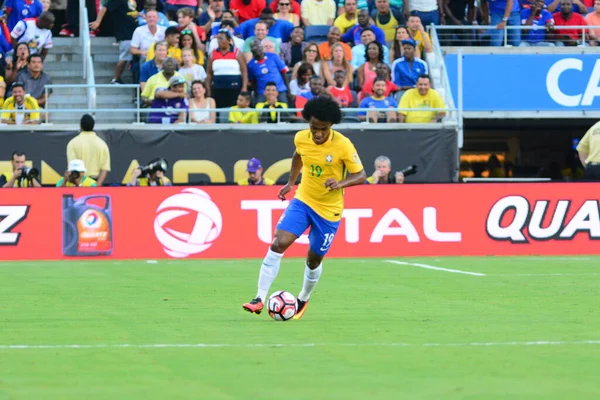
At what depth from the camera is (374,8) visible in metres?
27.2

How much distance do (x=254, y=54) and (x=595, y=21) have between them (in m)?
8.33

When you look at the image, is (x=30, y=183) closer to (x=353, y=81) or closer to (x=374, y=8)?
(x=353, y=81)

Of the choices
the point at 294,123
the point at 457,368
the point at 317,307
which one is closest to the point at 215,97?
the point at 294,123

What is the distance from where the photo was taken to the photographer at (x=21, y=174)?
2205 centimetres

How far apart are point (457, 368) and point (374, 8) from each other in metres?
20.0

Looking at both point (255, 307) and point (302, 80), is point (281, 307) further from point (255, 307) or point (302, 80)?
point (302, 80)

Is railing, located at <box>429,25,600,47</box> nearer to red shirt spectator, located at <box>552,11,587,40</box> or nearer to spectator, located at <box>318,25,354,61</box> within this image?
red shirt spectator, located at <box>552,11,587,40</box>

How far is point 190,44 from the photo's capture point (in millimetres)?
24500

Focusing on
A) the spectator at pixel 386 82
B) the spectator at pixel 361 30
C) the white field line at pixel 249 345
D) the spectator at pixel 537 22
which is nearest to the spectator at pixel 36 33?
the spectator at pixel 361 30

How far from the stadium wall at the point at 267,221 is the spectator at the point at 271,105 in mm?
3174

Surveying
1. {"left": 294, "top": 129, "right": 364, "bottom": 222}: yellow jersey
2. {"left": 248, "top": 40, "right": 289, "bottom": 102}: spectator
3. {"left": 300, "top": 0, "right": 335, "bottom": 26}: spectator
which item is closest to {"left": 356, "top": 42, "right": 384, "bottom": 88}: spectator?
{"left": 248, "top": 40, "right": 289, "bottom": 102}: spectator

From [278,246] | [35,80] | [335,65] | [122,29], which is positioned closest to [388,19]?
[335,65]

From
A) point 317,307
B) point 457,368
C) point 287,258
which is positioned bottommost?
point 287,258

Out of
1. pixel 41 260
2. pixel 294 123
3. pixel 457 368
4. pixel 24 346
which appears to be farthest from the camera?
pixel 294 123
